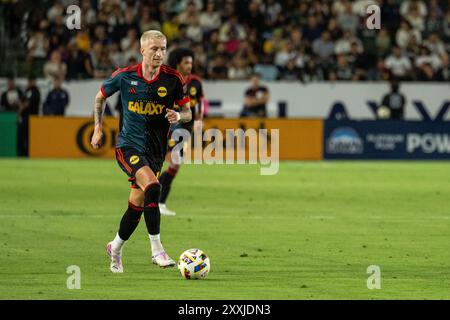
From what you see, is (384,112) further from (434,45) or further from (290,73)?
(434,45)

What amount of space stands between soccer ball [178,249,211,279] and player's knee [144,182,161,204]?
68 centimetres

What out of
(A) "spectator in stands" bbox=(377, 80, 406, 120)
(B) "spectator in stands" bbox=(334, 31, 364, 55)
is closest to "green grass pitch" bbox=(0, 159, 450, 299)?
(A) "spectator in stands" bbox=(377, 80, 406, 120)

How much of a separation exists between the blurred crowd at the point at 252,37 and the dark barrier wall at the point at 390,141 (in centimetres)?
211

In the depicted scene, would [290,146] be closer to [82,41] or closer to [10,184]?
[82,41]

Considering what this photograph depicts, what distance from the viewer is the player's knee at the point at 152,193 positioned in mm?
10771

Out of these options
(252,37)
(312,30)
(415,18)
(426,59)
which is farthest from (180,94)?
(415,18)

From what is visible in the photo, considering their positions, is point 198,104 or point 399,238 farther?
point 198,104

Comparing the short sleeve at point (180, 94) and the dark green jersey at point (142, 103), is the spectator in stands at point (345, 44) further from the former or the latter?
the dark green jersey at point (142, 103)

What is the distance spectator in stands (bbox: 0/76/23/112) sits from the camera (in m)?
28.1

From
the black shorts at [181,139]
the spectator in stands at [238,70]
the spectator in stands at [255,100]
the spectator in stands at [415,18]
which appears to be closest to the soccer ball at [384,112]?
the spectator in stands at [255,100]

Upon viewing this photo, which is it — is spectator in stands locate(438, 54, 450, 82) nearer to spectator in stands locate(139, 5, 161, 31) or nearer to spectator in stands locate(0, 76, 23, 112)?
spectator in stands locate(139, 5, 161, 31)

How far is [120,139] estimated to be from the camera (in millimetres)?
11219
